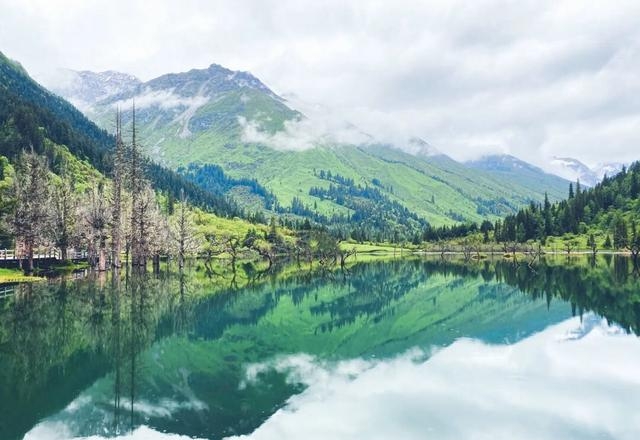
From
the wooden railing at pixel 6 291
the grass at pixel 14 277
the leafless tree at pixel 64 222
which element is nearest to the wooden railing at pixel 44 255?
the leafless tree at pixel 64 222

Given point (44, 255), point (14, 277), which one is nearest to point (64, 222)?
point (44, 255)

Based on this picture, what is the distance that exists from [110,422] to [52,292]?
4748 cm

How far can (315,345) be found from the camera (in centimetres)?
3897

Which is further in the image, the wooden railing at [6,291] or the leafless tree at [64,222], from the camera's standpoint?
the leafless tree at [64,222]

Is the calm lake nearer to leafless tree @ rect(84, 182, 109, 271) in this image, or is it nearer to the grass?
the grass

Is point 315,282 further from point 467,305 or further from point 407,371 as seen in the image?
point 407,371

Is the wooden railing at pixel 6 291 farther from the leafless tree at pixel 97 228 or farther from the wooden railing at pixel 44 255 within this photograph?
the leafless tree at pixel 97 228

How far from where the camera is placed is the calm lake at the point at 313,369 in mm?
21406

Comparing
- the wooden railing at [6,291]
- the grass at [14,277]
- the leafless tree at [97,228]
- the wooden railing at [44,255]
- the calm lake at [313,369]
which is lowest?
the calm lake at [313,369]

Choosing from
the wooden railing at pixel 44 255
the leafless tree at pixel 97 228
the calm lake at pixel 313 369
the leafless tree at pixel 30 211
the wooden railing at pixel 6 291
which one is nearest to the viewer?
the calm lake at pixel 313 369

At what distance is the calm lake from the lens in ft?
70.2

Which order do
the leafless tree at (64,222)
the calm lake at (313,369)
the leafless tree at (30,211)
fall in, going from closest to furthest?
the calm lake at (313,369), the leafless tree at (30,211), the leafless tree at (64,222)

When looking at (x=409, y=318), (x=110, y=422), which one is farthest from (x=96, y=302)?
(x=110, y=422)

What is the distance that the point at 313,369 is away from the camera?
3122cm
